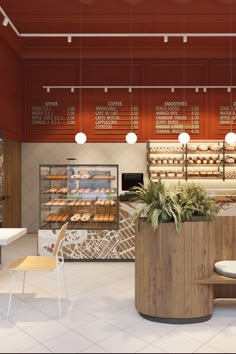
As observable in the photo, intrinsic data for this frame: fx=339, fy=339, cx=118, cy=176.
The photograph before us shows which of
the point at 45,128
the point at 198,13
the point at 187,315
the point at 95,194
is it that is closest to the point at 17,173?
the point at 45,128

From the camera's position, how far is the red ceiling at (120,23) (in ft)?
19.4

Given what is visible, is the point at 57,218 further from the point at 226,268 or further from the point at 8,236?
the point at 226,268

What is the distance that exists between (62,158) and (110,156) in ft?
3.75

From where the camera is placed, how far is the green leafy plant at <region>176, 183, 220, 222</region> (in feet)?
11.3

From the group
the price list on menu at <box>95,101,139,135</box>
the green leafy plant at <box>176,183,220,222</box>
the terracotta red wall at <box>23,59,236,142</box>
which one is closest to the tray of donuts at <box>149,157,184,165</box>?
the terracotta red wall at <box>23,59,236,142</box>

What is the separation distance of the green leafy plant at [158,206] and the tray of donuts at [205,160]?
4237 mm

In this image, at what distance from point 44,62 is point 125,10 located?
8.82 feet

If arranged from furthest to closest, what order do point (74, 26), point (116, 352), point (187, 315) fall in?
point (74, 26) → point (187, 315) → point (116, 352)

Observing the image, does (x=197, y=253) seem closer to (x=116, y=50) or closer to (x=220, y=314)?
(x=220, y=314)

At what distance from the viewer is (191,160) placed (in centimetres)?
766

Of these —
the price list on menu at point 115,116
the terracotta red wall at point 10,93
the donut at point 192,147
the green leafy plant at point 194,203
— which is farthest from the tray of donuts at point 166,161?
the green leafy plant at point 194,203

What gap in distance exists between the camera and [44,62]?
8000mm

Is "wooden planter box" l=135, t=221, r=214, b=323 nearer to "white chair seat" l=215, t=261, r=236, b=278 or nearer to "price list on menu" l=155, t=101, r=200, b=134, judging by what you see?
"white chair seat" l=215, t=261, r=236, b=278

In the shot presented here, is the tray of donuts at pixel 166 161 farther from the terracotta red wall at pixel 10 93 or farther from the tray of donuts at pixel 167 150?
the terracotta red wall at pixel 10 93
